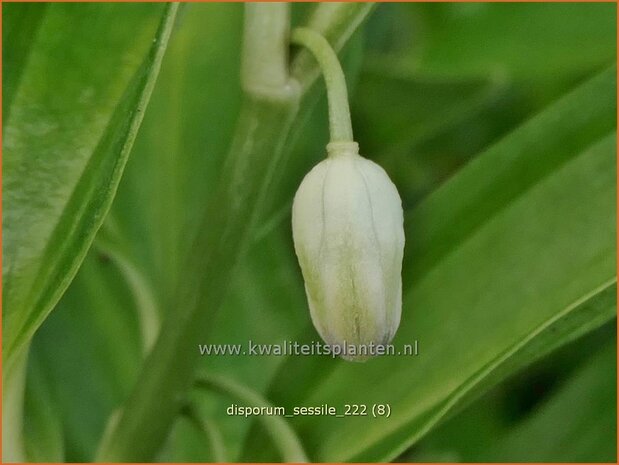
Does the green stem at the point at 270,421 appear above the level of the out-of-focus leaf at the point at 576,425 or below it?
below

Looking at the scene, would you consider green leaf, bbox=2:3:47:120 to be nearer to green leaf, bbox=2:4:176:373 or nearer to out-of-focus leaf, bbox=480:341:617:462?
green leaf, bbox=2:4:176:373

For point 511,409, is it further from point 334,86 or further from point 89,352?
point 334,86

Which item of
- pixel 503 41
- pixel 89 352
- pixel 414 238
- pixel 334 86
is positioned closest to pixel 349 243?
pixel 334 86

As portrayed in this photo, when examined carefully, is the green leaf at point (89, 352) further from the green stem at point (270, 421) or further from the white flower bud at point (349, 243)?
the white flower bud at point (349, 243)

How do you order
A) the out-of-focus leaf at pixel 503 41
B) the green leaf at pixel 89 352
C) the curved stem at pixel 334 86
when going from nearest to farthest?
the curved stem at pixel 334 86 → the green leaf at pixel 89 352 → the out-of-focus leaf at pixel 503 41

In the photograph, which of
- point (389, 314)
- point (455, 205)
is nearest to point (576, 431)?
point (455, 205)

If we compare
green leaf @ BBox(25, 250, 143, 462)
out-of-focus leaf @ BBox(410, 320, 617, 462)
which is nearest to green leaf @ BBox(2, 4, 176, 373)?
green leaf @ BBox(25, 250, 143, 462)

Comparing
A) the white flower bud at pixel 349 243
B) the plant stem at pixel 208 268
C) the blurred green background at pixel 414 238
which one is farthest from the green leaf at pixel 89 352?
the white flower bud at pixel 349 243
